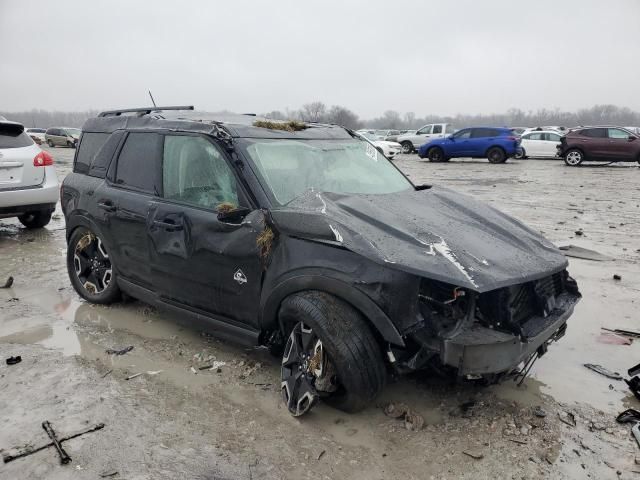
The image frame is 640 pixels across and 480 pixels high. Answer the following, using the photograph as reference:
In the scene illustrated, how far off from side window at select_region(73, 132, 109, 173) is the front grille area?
3661mm

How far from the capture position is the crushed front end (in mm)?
2639

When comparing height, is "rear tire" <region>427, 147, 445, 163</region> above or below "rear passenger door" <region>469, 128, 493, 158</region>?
below

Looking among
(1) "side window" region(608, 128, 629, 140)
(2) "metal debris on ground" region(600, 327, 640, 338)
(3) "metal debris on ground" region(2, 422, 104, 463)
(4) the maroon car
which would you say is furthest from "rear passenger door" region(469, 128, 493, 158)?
(3) "metal debris on ground" region(2, 422, 104, 463)

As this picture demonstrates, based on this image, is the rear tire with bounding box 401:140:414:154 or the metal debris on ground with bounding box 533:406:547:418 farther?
the rear tire with bounding box 401:140:414:154

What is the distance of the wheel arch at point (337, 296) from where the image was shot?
8.94 ft

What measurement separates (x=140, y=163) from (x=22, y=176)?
13.0 ft

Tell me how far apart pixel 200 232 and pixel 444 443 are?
2.06 metres

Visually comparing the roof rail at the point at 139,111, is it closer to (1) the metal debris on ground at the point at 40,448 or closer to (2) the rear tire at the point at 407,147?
(1) the metal debris on ground at the point at 40,448

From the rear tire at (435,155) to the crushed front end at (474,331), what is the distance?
2103cm

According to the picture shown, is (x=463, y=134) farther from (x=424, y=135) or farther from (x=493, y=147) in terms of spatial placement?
(x=424, y=135)

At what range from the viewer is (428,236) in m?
2.93

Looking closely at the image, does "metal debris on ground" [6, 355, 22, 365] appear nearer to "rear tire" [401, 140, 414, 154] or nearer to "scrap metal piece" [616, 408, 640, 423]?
"scrap metal piece" [616, 408, 640, 423]

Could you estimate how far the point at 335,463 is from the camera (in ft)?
8.79

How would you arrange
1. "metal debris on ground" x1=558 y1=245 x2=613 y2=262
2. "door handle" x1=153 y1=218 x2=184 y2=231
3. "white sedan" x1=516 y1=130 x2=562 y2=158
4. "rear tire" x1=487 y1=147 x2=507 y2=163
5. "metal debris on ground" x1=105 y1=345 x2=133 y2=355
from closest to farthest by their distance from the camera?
"door handle" x1=153 y1=218 x2=184 y2=231 → "metal debris on ground" x1=105 y1=345 x2=133 y2=355 → "metal debris on ground" x1=558 y1=245 x2=613 y2=262 → "rear tire" x1=487 y1=147 x2=507 y2=163 → "white sedan" x1=516 y1=130 x2=562 y2=158
